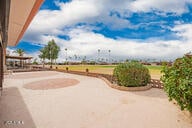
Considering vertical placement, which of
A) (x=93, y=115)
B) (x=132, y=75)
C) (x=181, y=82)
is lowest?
(x=93, y=115)

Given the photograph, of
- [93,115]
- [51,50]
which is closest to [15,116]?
[93,115]

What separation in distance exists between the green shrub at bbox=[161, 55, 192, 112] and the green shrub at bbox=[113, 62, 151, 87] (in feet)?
14.4

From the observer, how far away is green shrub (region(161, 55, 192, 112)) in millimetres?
4477

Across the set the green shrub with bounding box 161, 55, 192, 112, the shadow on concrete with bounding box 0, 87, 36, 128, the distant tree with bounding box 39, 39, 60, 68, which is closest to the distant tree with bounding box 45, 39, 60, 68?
the distant tree with bounding box 39, 39, 60, 68

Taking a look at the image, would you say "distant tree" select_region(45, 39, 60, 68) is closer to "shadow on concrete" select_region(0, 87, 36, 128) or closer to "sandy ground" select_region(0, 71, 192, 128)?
"sandy ground" select_region(0, 71, 192, 128)

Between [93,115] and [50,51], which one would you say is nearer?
[93,115]

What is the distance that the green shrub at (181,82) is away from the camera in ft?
14.7

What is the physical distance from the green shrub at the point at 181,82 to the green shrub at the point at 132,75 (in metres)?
4.38

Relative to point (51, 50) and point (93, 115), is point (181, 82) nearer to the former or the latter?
point (93, 115)

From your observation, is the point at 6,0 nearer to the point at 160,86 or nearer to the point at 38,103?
the point at 38,103

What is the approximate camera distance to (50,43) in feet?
161

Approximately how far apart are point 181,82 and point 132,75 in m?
5.42

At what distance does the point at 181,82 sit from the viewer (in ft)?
15.2

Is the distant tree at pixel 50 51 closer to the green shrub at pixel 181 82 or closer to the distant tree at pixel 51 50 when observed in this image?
the distant tree at pixel 51 50
